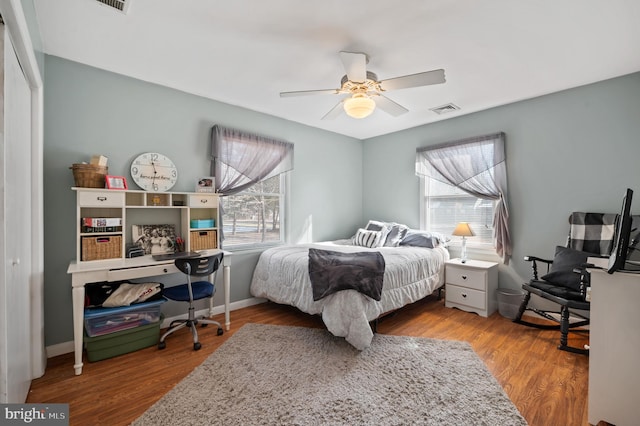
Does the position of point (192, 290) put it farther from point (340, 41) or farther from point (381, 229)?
point (381, 229)

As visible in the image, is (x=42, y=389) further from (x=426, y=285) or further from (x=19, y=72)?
(x=426, y=285)

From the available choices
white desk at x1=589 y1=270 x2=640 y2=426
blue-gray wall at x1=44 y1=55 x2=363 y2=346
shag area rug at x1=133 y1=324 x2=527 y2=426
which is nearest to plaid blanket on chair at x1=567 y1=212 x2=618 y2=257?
white desk at x1=589 y1=270 x2=640 y2=426

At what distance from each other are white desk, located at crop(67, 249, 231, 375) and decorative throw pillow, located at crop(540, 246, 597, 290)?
3681mm

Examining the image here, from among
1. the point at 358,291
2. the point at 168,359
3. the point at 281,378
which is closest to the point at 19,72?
the point at 168,359

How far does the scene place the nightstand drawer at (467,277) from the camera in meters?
3.38

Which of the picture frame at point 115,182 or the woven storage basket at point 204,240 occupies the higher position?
the picture frame at point 115,182

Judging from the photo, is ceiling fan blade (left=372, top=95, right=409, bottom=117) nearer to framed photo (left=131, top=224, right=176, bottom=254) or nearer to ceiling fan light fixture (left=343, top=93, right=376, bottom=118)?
ceiling fan light fixture (left=343, top=93, right=376, bottom=118)

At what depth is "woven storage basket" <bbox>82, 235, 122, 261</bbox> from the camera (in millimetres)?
2447

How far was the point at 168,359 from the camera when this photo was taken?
239cm

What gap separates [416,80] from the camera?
2.21 metres

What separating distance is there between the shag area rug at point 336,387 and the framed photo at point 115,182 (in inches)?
68.8

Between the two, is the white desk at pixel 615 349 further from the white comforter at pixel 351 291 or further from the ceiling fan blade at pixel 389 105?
the ceiling fan blade at pixel 389 105

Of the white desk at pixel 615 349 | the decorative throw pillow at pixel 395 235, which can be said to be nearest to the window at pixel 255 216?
the decorative throw pillow at pixel 395 235

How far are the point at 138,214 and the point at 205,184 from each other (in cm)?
72
